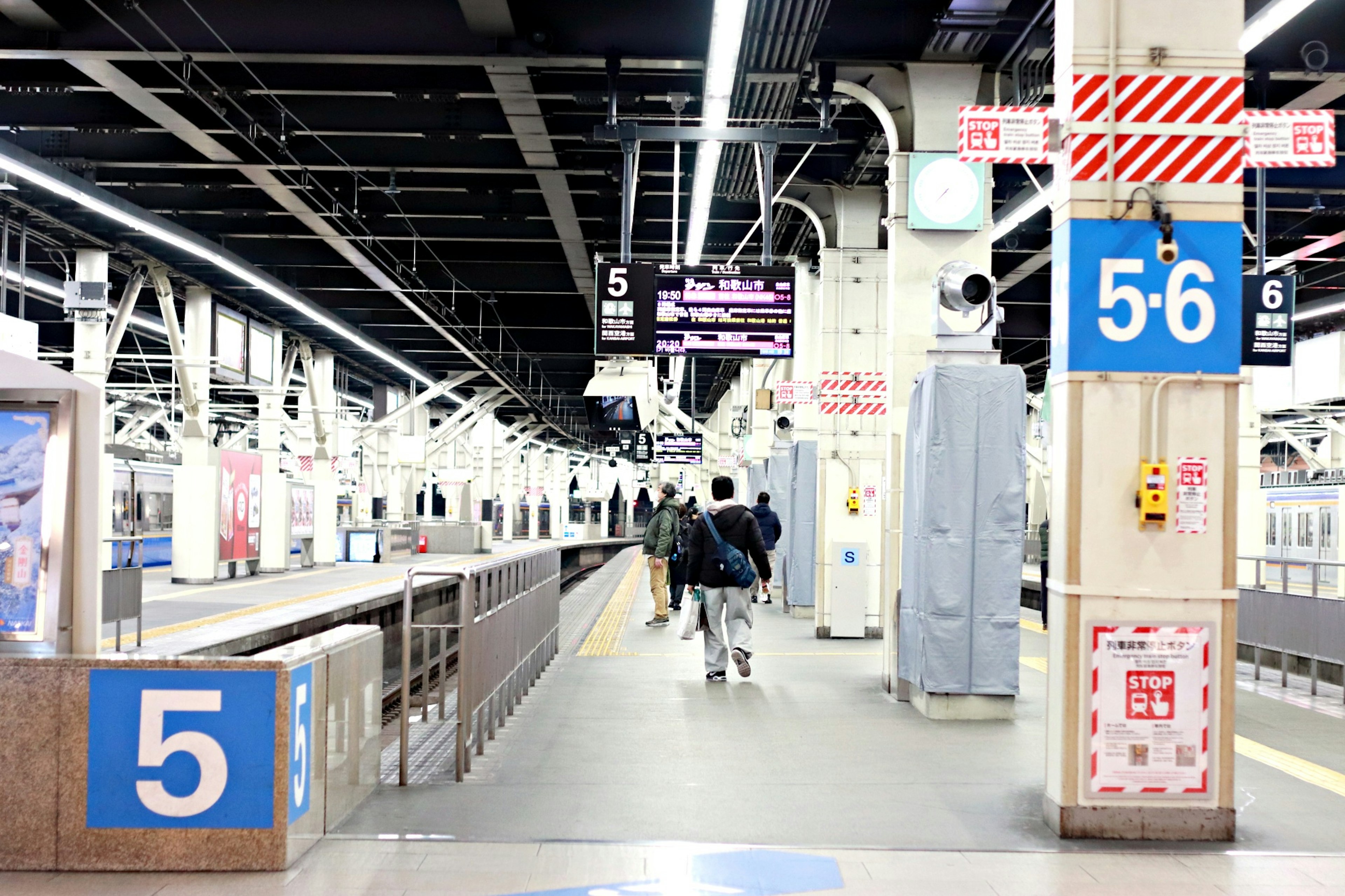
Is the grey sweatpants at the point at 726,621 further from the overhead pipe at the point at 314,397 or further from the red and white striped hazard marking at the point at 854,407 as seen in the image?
the overhead pipe at the point at 314,397

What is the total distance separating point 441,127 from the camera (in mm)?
12766

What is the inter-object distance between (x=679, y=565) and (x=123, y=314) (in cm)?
891

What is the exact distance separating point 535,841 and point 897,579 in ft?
19.1

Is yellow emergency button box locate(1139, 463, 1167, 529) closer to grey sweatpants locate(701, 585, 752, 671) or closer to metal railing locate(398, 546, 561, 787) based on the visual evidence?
metal railing locate(398, 546, 561, 787)


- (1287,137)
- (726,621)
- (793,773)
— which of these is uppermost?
(1287,137)

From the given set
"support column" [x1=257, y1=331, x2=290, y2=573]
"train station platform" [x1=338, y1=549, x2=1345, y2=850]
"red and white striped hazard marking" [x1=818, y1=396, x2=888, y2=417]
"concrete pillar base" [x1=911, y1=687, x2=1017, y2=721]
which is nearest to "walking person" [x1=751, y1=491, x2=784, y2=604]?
"red and white striped hazard marking" [x1=818, y1=396, x2=888, y2=417]

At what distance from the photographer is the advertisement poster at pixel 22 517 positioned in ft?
15.9

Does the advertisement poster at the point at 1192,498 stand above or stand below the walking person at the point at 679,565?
above

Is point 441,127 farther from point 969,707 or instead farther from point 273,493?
point 273,493

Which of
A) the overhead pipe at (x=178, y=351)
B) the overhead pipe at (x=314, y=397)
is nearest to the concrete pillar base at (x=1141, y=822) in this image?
the overhead pipe at (x=178, y=351)

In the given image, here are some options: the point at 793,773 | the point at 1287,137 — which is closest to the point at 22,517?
the point at 793,773

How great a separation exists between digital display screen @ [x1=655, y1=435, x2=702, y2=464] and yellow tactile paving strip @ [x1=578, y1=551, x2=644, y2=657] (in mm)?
9249

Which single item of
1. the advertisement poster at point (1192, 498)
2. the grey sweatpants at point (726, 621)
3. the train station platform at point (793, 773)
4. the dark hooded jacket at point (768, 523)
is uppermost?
the advertisement poster at point (1192, 498)

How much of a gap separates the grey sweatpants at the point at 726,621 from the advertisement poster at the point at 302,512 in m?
18.7
